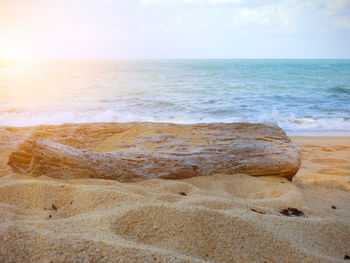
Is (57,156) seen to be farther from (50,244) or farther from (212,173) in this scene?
(212,173)

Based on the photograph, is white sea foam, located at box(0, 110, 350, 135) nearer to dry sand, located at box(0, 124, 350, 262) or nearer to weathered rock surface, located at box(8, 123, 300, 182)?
weathered rock surface, located at box(8, 123, 300, 182)

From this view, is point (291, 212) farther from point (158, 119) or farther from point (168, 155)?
point (158, 119)

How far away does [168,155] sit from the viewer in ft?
10.8

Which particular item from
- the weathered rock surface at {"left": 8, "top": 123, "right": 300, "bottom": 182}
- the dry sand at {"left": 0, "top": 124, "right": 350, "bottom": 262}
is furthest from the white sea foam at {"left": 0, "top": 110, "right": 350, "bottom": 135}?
the dry sand at {"left": 0, "top": 124, "right": 350, "bottom": 262}

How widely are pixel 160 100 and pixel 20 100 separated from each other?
7252 millimetres

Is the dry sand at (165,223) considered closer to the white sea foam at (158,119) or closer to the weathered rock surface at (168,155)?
the weathered rock surface at (168,155)

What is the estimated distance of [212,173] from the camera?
10.9 feet

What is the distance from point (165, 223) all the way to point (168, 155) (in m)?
1.38

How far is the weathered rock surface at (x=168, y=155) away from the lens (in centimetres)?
296

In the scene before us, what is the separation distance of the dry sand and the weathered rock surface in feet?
0.64

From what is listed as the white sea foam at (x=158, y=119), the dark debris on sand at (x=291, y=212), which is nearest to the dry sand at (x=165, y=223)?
the dark debris on sand at (x=291, y=212)

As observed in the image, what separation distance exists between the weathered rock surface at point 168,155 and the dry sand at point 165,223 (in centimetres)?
20

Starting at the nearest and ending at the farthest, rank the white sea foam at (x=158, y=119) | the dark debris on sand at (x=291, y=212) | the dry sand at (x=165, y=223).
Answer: the dry sand at (x=165, y=223) → the dark debris on sand at (x=291, y=212) → the white sea foam at (x=158, y=119)

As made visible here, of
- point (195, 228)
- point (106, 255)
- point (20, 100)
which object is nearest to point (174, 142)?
point (195, 228)
